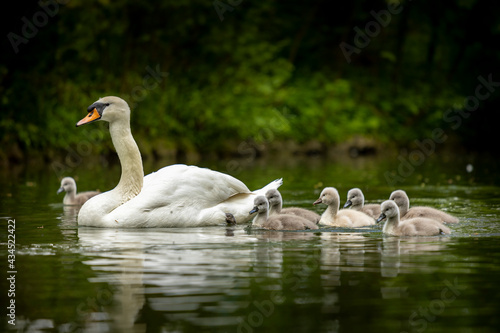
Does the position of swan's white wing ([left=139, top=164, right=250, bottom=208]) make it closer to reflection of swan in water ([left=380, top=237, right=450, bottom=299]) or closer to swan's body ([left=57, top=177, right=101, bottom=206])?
reflection of swan in water ([left=380, top=237, right=450, bottom=299])

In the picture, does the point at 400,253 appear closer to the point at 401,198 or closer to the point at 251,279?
the point at 251,279

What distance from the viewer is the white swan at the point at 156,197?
11547 mm

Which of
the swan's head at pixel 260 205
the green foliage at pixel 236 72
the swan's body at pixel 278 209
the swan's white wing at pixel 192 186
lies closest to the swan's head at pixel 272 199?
the swan's body at pixel 278 209

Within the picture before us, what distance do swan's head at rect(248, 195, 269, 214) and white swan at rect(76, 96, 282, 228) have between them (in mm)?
620

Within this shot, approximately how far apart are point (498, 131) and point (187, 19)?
1551 cm

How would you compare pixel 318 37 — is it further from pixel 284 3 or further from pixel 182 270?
pixel 182 270

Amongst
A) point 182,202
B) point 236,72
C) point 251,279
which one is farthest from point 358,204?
point 236,72

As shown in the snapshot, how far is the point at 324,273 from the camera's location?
7.94 metres

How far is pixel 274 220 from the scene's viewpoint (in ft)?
36.9

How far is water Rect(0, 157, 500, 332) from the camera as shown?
6230mm

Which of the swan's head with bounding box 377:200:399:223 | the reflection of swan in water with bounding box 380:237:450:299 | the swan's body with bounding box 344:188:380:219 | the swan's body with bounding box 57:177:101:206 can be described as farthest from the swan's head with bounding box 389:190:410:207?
the swan's body with bounding box 57:177:101:206

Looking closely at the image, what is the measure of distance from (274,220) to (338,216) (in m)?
0.90

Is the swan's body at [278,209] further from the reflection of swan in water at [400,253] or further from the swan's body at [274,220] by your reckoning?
the reflection of swan in water at [400,253]

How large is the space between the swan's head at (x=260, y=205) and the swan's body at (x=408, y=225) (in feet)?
5.19
